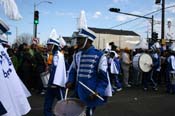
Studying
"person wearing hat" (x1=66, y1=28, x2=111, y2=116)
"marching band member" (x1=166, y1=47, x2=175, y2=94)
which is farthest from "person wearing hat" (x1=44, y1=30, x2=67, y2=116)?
"marching band member" (x1=166, y1=47, x2=175, y2=94)

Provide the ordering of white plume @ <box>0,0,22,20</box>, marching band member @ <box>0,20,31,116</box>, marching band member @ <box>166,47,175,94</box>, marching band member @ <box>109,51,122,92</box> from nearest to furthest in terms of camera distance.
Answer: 1. marching band member @ <box>0,20,31,116</box>
2. white plume @ <box>0,0,22,20</box>
3. marching band member @ <box>166,47,175,94</box>
4. marching band member @ <box>109,51,122,92</box>

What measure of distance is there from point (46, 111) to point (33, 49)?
7376mm

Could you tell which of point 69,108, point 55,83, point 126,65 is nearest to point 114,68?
point 126,65

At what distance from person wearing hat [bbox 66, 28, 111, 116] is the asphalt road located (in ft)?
13.3

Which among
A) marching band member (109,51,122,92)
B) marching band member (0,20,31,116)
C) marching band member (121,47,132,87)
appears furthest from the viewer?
marching band member (121,47,132,87)

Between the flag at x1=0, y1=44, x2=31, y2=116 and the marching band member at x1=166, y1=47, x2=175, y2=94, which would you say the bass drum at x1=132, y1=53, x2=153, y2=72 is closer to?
the marching band member at x1=166, y1=47, x2=175, y2=94

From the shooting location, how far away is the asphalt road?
10.6 metres

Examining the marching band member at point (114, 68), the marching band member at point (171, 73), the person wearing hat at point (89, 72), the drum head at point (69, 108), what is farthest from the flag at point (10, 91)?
the marching band member at point (171, 73)

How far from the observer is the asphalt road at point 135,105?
1061 cm

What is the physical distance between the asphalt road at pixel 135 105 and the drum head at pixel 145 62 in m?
1.45

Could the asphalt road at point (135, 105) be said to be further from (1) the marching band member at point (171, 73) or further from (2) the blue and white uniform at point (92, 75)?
(2) the blue and white uniform at point (92, 75)

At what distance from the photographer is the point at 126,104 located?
40.2 feet

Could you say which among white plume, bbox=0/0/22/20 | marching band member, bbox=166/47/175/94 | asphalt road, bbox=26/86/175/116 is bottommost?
asphalt road, bbox=26/86/175/116

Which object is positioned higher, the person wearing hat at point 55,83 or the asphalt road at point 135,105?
the person wearing hat at point 55,83
